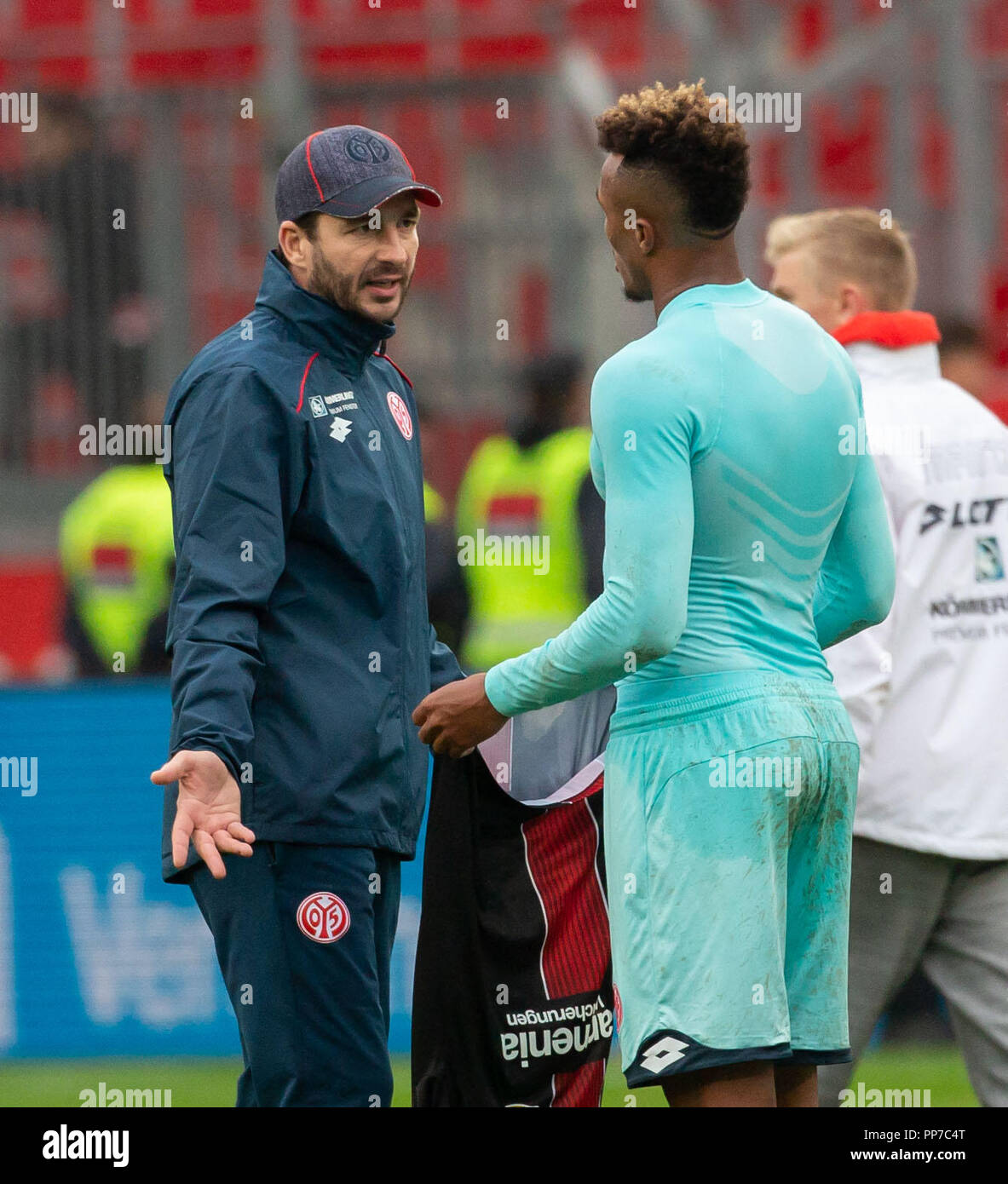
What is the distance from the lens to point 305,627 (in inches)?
117

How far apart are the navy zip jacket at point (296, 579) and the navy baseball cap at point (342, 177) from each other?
0.46ft

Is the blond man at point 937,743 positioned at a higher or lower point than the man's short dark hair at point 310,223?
lower

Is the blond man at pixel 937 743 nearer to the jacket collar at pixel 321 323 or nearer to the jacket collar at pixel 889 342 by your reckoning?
the jacket collar at pixel 889 342

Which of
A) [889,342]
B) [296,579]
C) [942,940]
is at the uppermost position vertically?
[889,342]

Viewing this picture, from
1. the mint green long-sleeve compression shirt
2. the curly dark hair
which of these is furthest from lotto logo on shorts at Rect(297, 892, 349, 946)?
the curly dark hair

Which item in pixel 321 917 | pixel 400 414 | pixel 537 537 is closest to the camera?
pixel 321 917

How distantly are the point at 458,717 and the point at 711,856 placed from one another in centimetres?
44

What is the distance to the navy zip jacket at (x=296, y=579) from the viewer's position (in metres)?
2.88

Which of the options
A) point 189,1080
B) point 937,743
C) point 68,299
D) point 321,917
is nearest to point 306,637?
point 321,917

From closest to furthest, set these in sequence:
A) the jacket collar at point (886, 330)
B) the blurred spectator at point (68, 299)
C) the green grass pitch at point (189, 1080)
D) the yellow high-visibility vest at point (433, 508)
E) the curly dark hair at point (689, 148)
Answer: the curly dark hair at point (689, 148)
the jacket collar at point (886, 330)
the green grass pitch at point (189, 1080)
the yellow high-visibility vest at point (433, 508)
the blurred spectator at point (68, 299)

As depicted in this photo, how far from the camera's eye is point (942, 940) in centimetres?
384

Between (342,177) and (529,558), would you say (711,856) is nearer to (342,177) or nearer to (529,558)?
(342,177)

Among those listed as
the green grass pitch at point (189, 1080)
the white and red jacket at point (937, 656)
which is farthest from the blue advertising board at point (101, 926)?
the white and red jacket at point (937, 656)

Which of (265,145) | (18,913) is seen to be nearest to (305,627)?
(18,913)
